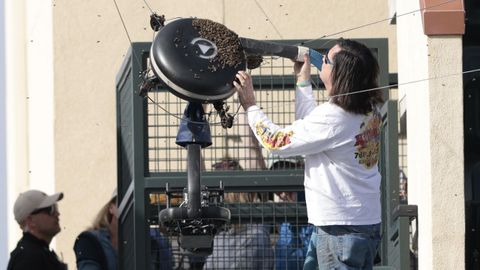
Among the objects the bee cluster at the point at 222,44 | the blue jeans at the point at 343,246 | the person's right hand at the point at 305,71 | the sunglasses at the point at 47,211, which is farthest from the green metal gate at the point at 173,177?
the blue jeans at the point at 343,246

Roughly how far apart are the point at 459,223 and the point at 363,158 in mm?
1388

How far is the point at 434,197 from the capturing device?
7578mm

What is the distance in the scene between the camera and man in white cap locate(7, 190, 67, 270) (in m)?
7.04

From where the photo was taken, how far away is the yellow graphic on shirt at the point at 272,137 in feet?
20.7

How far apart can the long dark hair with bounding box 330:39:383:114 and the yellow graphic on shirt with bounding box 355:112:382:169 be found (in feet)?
0.23

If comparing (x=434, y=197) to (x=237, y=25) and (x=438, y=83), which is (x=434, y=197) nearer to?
(x=438, y=83)

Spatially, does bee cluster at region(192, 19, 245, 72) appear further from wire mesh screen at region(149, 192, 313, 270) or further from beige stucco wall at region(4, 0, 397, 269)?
beige stucco wall at region(4, 0, 397, 269)

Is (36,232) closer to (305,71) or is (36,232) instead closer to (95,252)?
(95,252)

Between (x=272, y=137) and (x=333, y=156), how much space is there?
0.29 meters

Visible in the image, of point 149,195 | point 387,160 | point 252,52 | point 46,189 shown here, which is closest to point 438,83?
point 387,160

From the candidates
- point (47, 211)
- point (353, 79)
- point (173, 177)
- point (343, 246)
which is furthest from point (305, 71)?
point (47, 211)

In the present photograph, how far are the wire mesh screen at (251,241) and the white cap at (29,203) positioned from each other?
701mm

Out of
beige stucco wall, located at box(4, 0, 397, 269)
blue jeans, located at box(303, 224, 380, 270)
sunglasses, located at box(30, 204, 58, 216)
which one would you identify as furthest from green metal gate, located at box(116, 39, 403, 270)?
beige stucco wall, located at box(4, 0, 397, 269)

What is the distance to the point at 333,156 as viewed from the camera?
20.8 ft
